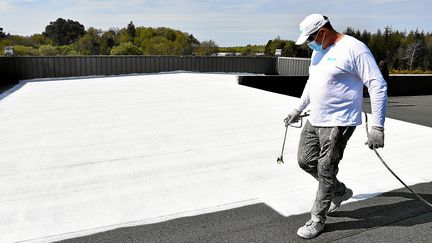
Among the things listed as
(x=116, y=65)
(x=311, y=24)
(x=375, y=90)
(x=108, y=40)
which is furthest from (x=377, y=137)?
(x=108, y=40)

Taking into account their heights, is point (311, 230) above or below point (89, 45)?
below

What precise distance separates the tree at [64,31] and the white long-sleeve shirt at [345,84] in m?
Result: 157

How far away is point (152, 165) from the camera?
518cm

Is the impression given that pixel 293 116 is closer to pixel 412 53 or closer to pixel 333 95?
pixel 333 95

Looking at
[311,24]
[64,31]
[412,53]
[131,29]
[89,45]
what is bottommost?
[311,24]

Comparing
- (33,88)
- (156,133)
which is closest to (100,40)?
(33,88)

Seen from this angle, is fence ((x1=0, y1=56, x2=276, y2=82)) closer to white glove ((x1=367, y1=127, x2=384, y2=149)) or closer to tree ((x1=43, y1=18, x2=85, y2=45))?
white glove ((x1=367, y1=127, x2=384, y2=149))

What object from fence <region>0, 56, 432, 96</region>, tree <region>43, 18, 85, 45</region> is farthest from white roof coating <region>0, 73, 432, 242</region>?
tree <region>43, 18, 85, 45</region>

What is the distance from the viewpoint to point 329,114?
3.09 metres

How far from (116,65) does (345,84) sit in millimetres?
16810

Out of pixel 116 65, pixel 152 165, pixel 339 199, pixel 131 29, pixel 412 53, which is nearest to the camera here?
pixel 339 199

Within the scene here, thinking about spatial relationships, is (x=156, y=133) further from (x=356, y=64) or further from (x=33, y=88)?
(x=33, y=88)

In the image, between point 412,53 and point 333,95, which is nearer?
point 333,95

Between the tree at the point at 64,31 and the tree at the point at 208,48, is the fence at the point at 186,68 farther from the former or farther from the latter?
the tree at the point at 64,31
